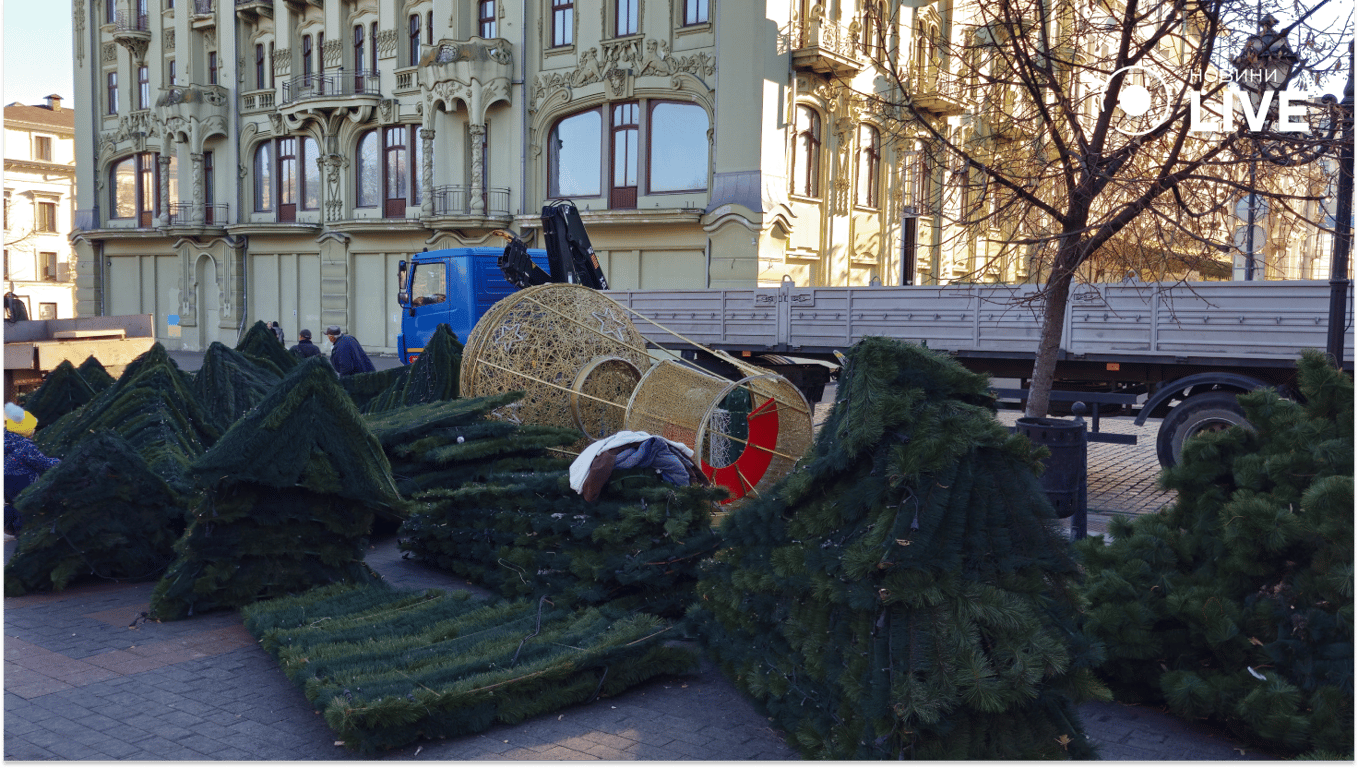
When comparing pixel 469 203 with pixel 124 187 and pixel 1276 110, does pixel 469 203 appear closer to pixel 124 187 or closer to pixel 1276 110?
pixel 124 187

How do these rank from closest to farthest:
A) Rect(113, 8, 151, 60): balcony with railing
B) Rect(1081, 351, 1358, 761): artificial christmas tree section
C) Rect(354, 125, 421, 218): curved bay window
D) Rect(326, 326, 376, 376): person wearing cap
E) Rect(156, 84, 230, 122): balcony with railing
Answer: Rect(1081, 351, 1358, 761): artificial christmas tree section
Rect(326, 326, 376, 376): person wearing cap
Rect(354, 125, 421, 218): curved bay window
Rect(156, 84, 230, 122): balcony with railing
Rect(113, 8, 151, 60): balcony with railing

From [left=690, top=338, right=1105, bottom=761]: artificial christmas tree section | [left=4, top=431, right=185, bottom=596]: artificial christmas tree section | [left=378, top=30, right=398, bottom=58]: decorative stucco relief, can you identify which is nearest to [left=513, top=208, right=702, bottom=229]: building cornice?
[left=378, top=30, right=398, bottom=58]: decorative stucco relief

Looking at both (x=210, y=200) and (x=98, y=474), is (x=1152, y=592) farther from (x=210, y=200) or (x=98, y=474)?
(x=210, y=200)

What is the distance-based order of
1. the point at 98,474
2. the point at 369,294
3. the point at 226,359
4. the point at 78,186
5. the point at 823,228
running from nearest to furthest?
the point at 98,474 → the point at 226,359 → the point at 823,228 → the point at 369,294 → the point at 78,186

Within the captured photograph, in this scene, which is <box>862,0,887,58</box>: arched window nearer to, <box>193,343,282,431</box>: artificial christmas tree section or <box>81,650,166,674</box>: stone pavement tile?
<box>81,650,166,674</box>: stone pavement tile

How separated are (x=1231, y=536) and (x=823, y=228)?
→ 74.5 feet

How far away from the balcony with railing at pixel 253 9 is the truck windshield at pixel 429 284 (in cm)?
1860

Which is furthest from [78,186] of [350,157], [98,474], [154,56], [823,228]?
[98,474]

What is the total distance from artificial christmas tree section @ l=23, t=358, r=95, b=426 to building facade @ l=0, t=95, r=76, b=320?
1685 inches

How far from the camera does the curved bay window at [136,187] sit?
38.8 metres

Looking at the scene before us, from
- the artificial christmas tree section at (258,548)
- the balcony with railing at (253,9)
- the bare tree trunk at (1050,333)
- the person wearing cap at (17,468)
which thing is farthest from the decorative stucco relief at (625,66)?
the artificial christmas tree section at (258,548)

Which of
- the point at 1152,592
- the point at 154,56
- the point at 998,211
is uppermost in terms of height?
the point at 154,56

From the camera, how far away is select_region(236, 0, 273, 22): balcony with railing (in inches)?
1358

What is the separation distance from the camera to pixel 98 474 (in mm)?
6715
